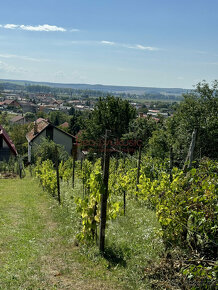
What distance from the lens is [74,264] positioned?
6.32m

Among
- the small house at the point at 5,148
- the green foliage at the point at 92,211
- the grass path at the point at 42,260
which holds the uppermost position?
the green foliage at the point at 92,211

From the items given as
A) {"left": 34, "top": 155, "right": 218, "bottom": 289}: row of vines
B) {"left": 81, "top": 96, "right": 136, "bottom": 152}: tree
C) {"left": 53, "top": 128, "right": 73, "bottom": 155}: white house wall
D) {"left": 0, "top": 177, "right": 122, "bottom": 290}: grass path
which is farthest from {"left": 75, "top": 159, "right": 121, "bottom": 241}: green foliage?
{"left": 53, "top": 128, "right": 73, "bottom": 155}: white house wall

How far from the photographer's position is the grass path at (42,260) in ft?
18.0

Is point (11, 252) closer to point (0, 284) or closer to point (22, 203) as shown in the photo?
point (0, 284)

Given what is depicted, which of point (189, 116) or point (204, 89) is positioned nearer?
point (189, 116)

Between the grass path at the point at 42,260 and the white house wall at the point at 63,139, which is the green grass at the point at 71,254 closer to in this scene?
the grass path at the point at 42,260

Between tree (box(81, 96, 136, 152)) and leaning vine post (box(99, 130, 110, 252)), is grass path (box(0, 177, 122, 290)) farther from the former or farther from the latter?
tree (box(81, 96, 136, 152))

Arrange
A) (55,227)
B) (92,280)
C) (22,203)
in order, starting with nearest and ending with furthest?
(92,280)
(55,227)
(22,203)

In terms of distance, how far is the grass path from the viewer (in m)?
5.48

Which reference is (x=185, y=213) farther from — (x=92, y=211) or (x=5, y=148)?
(x=5, y=148)

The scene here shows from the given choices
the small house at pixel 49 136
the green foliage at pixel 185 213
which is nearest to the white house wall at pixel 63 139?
the small house at pixel 49 136

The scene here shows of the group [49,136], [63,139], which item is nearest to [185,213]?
[49,136]

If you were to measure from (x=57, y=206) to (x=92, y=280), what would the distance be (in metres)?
6.17

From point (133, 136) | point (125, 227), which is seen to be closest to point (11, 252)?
point (125, 227)
